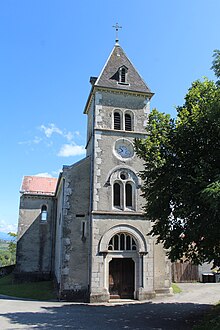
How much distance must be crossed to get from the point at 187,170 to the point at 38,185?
2339 cm

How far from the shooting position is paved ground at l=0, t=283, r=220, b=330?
12.8 metres

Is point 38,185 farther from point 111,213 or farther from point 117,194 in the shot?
point 111,213

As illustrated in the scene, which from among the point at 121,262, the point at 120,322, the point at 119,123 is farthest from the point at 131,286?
the point at 119,123

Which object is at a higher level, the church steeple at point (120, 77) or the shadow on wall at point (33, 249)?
the church steeple at point (120, 77)

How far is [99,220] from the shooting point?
20.5m

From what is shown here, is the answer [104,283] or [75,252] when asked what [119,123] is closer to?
[75,252]

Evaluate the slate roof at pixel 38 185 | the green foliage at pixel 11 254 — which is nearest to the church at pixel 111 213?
the slate roof at pixel 38 185

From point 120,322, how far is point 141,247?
755 centimetres

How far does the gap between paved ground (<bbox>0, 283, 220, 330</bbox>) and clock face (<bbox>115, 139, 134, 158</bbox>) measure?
9713mm

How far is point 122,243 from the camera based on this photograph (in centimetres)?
2094

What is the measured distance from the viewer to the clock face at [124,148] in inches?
884

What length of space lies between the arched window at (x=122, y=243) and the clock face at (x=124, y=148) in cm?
555

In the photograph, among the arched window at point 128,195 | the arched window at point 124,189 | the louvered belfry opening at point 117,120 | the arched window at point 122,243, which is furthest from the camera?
the louvered belfry opening at point 117,120

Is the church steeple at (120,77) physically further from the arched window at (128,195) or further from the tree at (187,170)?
the tree at (187,170)
